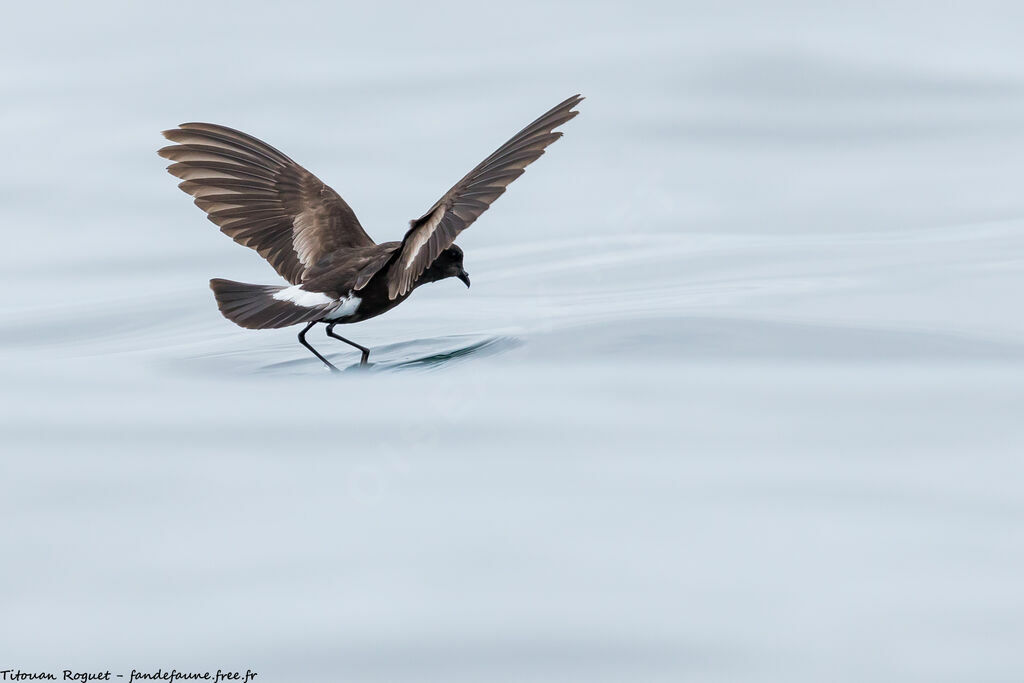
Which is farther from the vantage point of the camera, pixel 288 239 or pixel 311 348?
pixel 288 239

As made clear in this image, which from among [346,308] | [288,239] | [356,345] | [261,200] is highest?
[261,200]

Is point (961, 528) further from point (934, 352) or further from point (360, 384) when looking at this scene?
point (360, 384)

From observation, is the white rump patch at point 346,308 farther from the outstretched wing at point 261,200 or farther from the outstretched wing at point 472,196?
the outstretched wing at point 472,196

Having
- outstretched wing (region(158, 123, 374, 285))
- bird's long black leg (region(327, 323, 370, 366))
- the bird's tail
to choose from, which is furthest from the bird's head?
the bird's tail

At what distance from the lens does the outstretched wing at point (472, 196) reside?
6.14m

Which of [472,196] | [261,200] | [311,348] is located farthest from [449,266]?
[472,196]

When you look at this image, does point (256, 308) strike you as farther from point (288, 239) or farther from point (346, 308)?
point (288, 239)

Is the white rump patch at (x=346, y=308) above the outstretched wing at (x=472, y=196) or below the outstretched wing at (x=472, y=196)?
below

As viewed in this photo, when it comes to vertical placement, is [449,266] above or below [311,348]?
above

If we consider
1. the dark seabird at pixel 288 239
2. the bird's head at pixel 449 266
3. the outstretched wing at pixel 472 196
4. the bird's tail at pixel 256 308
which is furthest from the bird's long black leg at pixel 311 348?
the outstretched wing at pixel 472 196

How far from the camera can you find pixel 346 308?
24.1ft

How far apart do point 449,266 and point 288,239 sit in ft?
2.70

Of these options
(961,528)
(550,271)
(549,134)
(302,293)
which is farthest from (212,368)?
(961,528)

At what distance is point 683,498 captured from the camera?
5.16 meters
